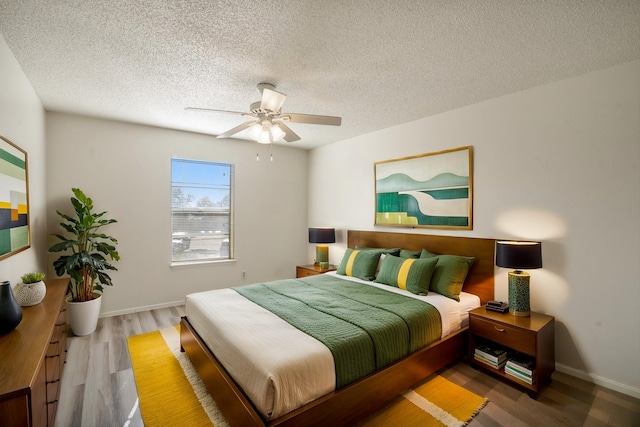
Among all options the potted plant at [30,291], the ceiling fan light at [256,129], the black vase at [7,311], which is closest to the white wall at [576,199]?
the ceiling fan light at [256,129]

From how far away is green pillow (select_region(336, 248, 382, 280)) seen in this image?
3.68m

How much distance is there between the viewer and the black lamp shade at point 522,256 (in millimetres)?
2471

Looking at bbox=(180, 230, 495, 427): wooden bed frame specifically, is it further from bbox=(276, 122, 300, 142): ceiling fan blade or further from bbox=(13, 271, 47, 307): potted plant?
bbox=(276, 122, 300, 142): ceiling fan blade

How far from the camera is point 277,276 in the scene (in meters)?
5.29

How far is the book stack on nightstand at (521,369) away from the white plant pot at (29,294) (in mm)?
3640

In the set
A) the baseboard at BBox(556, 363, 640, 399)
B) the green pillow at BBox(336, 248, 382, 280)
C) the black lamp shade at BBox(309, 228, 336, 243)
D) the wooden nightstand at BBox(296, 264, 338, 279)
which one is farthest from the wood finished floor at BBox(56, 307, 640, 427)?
the black lamp shade at BBox(309, 228, 336, 243)

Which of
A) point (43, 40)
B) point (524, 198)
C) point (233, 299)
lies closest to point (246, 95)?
point (43, 40)

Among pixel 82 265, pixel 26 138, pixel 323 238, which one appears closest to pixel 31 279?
pixel 82 265

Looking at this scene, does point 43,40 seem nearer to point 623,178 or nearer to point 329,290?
point 329,290

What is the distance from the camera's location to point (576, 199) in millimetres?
2541

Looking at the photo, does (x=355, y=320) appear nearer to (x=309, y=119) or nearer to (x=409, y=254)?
(x=409, y=254)

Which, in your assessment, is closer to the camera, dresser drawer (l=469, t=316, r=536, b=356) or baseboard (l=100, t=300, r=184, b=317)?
dresser drawer (l=469, t=316, r=536, b=356)

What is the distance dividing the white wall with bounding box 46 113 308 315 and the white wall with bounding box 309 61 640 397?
308cm

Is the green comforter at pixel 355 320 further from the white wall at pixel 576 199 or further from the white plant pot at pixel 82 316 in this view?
the white plant pot at pixel 82 316
